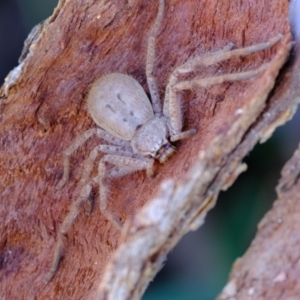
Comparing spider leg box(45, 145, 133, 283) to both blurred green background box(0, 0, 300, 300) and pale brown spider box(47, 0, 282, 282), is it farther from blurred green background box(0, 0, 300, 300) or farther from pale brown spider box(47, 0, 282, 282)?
blurred green background box(0, 0, 300, 300)

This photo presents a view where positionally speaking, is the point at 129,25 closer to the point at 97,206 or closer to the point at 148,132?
the point at 148,132

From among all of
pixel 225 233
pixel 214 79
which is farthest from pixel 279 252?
pixel 225 233

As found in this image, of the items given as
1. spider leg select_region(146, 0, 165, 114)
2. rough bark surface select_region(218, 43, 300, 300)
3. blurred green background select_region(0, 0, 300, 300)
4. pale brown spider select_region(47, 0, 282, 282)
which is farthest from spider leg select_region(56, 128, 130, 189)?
rough bark surface select_region(218, 43, 300, 300)

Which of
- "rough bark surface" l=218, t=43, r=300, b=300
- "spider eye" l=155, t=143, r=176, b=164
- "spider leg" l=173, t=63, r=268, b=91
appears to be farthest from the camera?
"spider eye" l=155, t=143, r=176, b=164

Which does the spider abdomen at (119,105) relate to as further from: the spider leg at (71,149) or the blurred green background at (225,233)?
the blurred green background at (225,233)

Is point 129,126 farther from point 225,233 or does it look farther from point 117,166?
A: point 225,233

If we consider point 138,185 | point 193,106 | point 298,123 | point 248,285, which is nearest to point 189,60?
point 193,106
